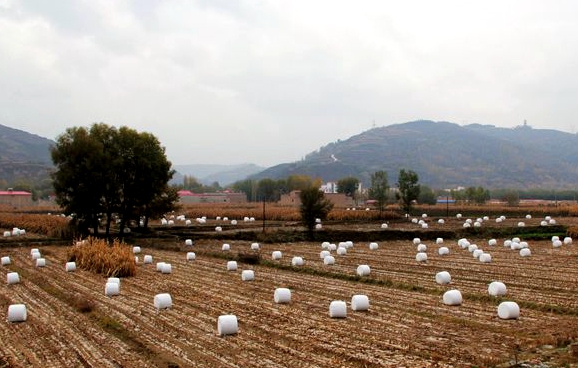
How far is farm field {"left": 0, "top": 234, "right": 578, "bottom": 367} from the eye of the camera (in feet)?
36.9

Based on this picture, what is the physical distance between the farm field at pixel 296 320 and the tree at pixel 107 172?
646 inches

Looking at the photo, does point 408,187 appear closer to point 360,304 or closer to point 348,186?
point 360,304

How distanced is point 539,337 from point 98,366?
8549 millimetres

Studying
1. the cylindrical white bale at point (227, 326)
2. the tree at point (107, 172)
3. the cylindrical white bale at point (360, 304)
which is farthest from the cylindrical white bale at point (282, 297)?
the tree at point (107, 172)

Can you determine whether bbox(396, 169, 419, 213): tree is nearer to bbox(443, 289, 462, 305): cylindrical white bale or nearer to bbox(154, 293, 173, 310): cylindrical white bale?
bbox(443, 289, 462, 305): cylindrical white bale

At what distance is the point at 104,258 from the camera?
2541cm

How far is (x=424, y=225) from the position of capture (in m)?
51.6

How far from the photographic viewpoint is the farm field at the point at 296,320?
11.3 meters

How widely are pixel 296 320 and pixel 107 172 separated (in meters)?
31.1

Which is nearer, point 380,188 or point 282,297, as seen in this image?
point 282,297

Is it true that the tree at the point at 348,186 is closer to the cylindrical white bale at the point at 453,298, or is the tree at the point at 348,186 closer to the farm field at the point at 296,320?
the farm field at the point at 296,320

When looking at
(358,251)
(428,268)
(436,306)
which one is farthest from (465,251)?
(436,306)

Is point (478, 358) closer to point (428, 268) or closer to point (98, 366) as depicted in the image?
point (98, 366)

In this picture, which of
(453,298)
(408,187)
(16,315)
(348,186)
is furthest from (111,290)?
(348,186)
